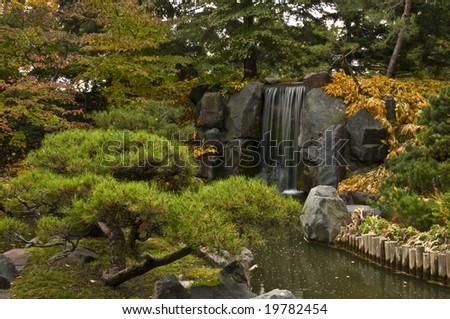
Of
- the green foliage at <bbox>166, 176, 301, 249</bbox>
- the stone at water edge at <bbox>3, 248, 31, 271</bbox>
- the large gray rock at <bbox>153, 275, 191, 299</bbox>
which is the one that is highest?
the green foliage at <bbox>166, 176, 301, 249</bbox>

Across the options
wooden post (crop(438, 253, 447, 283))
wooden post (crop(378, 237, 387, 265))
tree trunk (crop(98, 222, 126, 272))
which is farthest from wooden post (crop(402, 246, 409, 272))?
tree trunk (crop(98, 222, 126, 272))

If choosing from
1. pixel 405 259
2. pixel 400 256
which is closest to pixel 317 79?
pixel 400 256

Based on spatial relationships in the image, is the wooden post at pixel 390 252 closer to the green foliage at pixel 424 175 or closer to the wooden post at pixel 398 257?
the wooden post at pixel 398 257

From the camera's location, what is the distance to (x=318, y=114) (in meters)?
12.9

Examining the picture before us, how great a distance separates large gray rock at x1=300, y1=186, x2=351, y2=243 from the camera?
8.42 metres

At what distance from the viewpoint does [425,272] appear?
632 cm

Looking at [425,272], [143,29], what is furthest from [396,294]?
[143,29]

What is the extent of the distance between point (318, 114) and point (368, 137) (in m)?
1.52

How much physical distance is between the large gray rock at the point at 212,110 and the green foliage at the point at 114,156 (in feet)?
28.9

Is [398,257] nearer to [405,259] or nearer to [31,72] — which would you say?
[405,259]

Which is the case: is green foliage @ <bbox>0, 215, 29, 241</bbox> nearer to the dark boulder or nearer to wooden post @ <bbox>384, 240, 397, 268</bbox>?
wooden post @ <bbox>384, 240, 397, 268</bbox>

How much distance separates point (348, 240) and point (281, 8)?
864 cm

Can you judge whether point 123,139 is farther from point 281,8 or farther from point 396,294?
point 281,8

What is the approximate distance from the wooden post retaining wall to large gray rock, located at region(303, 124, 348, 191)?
4307mm
